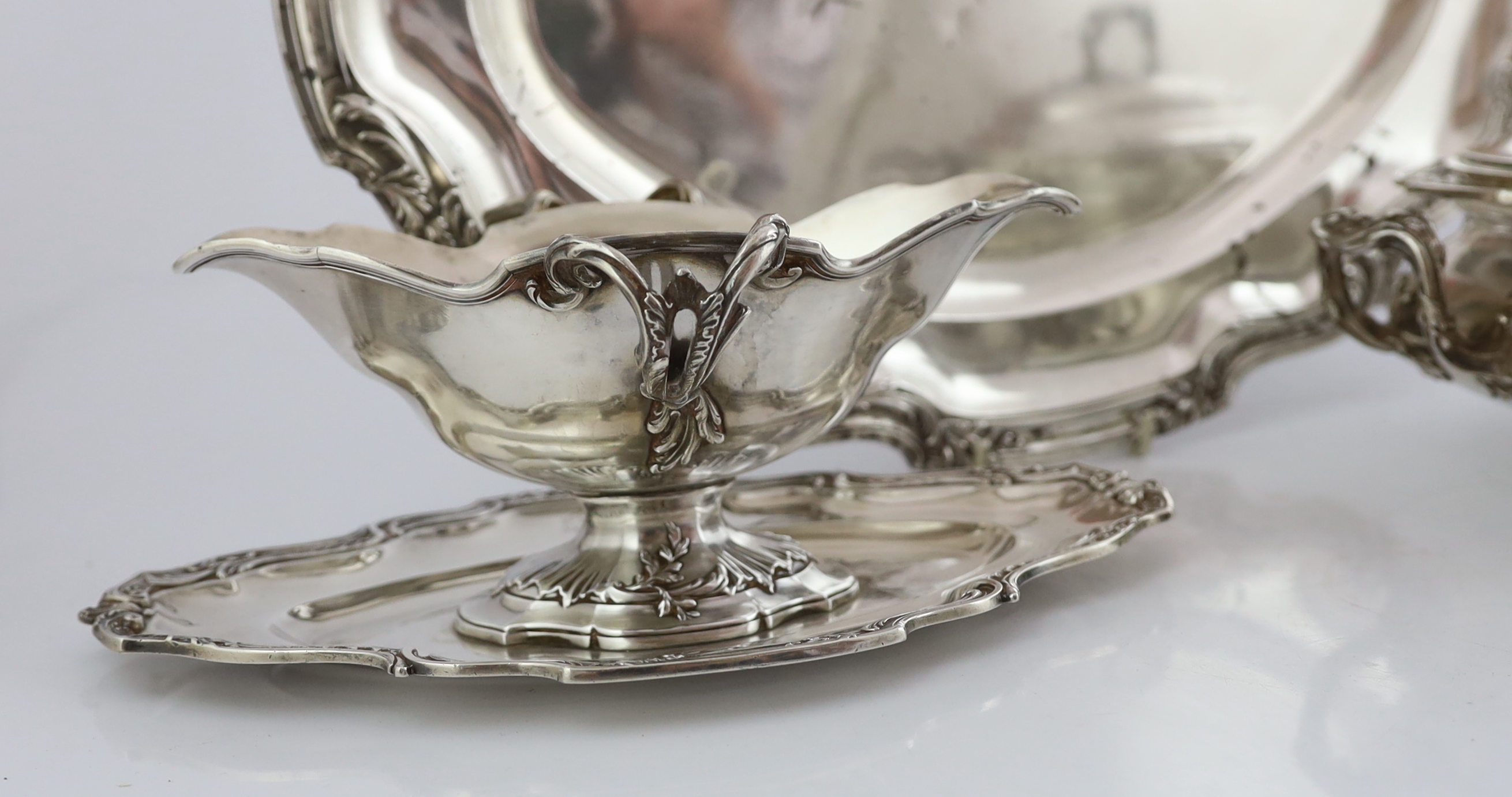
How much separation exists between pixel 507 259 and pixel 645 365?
7cm

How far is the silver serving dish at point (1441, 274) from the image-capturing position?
898 mm

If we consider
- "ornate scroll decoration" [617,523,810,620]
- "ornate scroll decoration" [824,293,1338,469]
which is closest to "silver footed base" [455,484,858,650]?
"ornate scroll decoration" [617,523,810,620]

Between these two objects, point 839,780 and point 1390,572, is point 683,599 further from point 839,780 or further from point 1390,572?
point 1390,572

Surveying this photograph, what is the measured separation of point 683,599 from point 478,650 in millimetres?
97

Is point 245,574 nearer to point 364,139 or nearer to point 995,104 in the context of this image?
point 364,139

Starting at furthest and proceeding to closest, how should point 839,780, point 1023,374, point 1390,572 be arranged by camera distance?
point 1023,374 → point 1390,572 → point 839,780

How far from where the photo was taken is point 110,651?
770mm

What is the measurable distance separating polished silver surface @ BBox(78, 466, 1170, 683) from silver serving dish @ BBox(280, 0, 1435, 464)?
15 cm

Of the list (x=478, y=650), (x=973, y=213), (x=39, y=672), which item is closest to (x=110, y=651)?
(x=39, y=672)

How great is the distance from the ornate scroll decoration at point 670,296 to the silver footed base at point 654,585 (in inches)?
3.8

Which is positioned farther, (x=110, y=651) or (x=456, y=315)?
(x=110, y=651)

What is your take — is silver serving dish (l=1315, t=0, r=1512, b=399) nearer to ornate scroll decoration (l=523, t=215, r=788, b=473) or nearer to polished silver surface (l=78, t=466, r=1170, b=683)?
polished silver surface (l=78, t=466, r=1170, b=683)

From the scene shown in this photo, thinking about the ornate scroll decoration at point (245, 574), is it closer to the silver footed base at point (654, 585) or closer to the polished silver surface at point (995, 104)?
the silver footed base at point (654, 585)

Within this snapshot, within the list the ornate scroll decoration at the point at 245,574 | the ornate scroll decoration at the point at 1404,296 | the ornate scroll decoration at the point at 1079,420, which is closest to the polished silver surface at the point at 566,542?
the ornate scroll decoration at the point at 245,574
